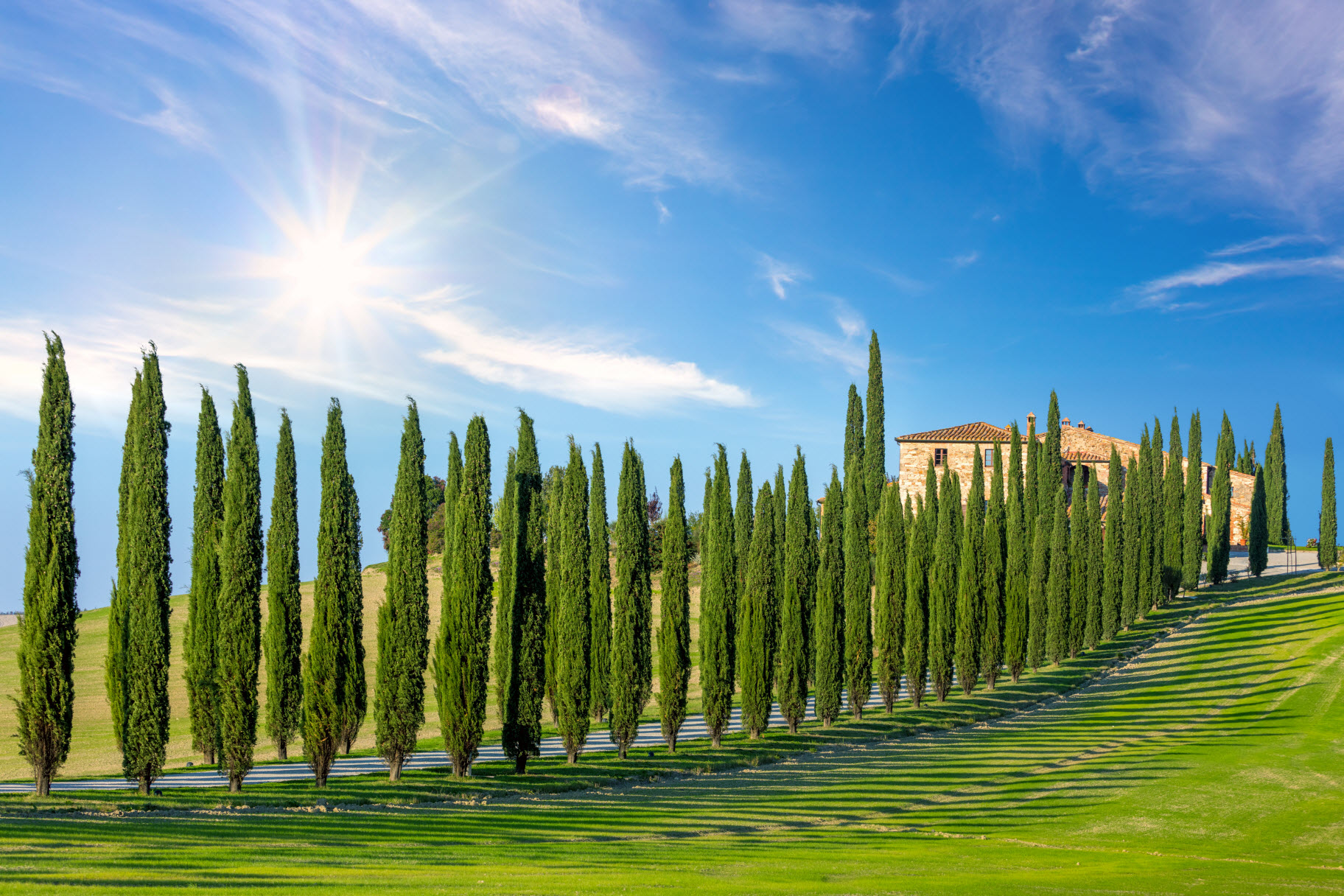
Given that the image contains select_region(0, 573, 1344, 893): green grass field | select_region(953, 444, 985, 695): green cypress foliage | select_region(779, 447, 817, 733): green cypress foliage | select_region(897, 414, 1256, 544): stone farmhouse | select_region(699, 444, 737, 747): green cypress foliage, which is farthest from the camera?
select_region(897, 414, 1256, 544): stone farmhouse

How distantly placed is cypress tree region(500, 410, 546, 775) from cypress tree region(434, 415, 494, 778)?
1.05 metres

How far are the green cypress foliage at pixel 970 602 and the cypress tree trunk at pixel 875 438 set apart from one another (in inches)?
648

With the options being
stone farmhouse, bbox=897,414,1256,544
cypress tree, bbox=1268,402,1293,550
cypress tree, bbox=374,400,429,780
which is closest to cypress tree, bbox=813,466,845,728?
cypress tree, bbox=374,400,429,780

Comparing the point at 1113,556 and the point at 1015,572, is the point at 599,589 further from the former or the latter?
the point at 1113,556

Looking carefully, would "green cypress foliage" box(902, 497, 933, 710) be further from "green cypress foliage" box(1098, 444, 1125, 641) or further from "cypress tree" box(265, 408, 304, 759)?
"cypress tree" box(265, 408, 304, 759)

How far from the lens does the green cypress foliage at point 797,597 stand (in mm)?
36281

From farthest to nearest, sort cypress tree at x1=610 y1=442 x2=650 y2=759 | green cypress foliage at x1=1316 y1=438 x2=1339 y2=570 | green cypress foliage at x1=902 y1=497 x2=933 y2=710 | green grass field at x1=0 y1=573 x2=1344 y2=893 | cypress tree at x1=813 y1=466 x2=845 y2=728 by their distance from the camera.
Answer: green cypress foliage at x1=1316 y1=438 x2=1339 y2=570
green cypress foliage at x1=902 y1=497 x2=933 y2=710
cypress tree at x1=813 y1=466 x2=845 y2=728
cypress tree at x1=610 y1=442 x2=650 y2=759
green grass field at x1=0 y1=573 x2=1344 y2=893

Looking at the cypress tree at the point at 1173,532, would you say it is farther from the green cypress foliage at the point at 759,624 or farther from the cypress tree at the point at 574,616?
the cypress tree at the point at 574,616

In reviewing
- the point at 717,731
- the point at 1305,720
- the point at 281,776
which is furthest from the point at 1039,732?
the point at 281,776

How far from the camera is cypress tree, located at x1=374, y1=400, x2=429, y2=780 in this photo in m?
25.8

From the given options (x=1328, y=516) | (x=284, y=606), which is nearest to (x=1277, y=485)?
(x=1328, y=516)

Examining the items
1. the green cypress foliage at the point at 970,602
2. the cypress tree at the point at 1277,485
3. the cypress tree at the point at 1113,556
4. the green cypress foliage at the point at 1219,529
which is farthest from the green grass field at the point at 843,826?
the cypress tree at the point at 1277,485

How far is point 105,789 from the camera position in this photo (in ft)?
80.4

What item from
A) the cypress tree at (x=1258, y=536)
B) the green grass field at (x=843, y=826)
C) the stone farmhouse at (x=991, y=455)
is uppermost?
the stone farmhouse at (x=991, y=455)
